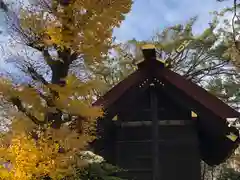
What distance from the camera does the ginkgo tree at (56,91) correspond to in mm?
7633

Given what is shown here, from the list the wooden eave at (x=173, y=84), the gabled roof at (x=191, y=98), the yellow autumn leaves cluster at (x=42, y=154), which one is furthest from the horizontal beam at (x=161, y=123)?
the yellow autumn leaves cluster at (x=42, y=154)

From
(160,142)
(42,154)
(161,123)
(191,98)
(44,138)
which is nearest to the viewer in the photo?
(42,154)

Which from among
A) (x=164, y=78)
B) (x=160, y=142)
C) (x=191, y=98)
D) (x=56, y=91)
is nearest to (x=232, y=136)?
(x=191, y=98)

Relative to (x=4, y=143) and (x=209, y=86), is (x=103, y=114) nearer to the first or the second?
(x=4, y=143)

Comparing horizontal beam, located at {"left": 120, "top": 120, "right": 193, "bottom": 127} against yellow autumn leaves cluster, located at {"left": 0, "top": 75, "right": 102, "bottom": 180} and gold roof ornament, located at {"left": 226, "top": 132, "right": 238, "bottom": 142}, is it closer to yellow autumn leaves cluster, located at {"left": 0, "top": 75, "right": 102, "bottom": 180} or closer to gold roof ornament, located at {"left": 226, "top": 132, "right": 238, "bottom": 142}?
yellow autumn leaves cluster, located at {"left": 0, "top": 75, "right": 102, "bottom": 180}

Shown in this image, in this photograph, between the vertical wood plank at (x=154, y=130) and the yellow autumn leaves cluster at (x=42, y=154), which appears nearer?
the yellow autumn leaves cluster at (x=42, y=154)

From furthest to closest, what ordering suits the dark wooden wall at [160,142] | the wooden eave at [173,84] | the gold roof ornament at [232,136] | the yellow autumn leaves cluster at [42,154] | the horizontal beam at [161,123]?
the horizontal beam at [161,123], the dark wooden wall at [160,142], the wooden eave at [173,84], the gold roof ornament at [232,136], the yellow autumn leaves cluster at [42,154]

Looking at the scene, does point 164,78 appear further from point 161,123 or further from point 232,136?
point 232,136

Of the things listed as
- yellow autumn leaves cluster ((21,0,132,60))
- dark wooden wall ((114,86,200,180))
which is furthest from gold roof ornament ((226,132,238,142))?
yellow autumn leaves cluster ((21,0,132,60))

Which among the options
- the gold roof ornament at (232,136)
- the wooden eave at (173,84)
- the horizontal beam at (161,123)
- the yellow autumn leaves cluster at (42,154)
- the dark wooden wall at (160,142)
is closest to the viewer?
the yellow autumn leaves cluster at (42,154)

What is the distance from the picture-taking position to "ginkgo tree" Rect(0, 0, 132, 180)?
7.63 metres

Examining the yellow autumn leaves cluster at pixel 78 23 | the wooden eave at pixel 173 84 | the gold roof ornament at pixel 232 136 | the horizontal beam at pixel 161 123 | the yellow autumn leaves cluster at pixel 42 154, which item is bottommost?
the yellow autumn leaves cluster at pixel 42 154

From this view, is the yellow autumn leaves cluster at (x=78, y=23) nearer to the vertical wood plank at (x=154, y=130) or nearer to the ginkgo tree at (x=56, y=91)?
the ginkgo tree at (x=56, y=91)

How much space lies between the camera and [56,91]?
318 inches
